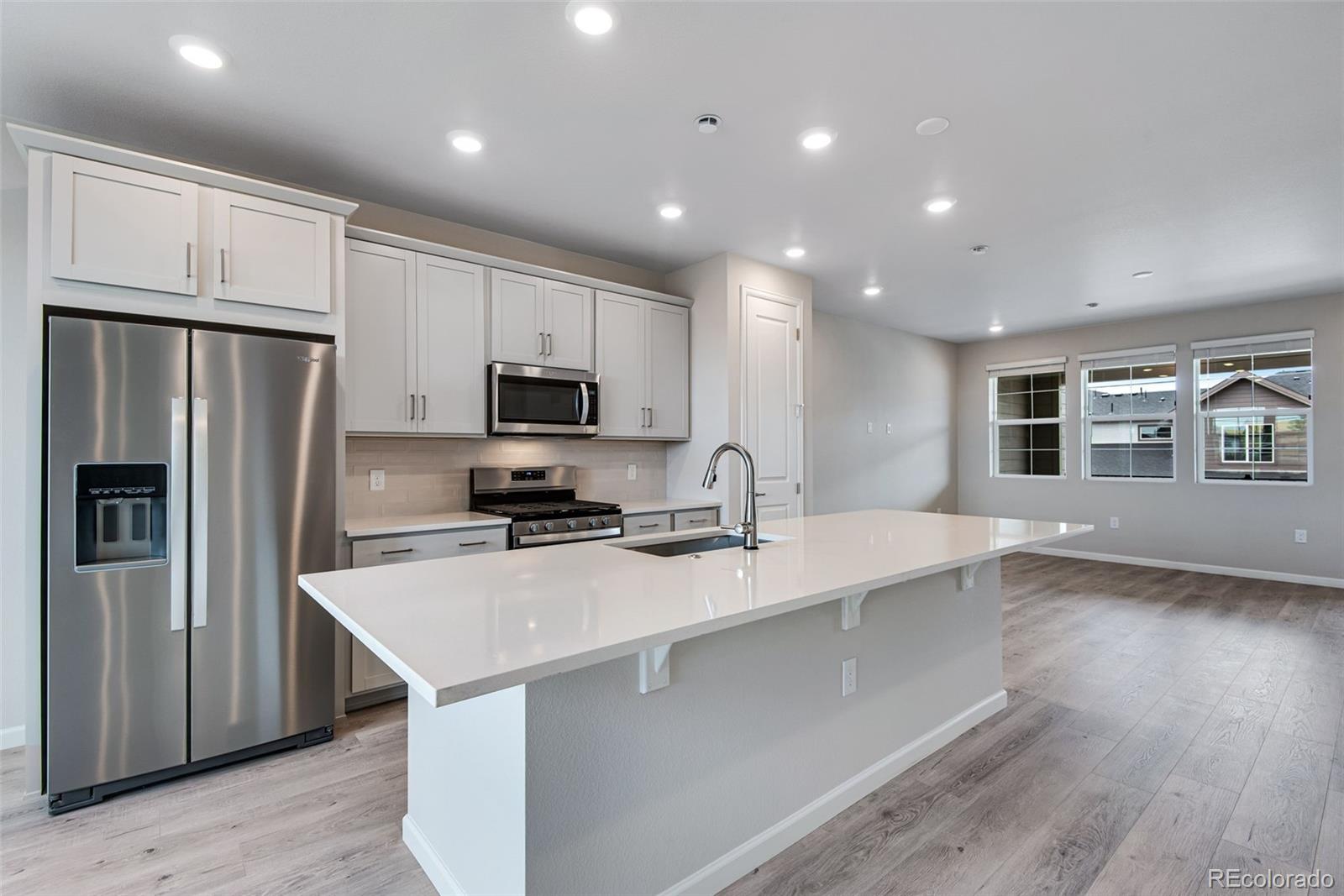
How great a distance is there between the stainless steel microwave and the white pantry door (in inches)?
43.1

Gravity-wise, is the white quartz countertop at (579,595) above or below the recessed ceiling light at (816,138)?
below

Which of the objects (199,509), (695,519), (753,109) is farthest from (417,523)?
(753,109)

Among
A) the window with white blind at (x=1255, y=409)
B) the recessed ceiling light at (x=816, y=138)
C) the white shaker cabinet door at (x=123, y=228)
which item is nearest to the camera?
the white shaker cabinet door at (x=123, y=228)

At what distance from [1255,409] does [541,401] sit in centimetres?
658

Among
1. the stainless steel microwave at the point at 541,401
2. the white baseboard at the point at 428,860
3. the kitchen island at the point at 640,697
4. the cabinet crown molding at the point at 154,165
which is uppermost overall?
the cabinet crown molding at the point at 154,165

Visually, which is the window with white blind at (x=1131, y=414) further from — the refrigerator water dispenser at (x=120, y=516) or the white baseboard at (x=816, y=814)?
the refrigerator water dispenser at (x=120, y=516)

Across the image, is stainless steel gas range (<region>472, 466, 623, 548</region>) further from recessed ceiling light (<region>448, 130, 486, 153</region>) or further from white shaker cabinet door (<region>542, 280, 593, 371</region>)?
recessed ceiling light (<region>448, 130, 486, 153</region>)

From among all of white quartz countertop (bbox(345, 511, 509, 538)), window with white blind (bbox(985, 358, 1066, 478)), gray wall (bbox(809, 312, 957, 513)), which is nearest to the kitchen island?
white quartz countertop (bbox(345, 511, 509, 538))

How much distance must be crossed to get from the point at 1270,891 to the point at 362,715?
10.8 ft

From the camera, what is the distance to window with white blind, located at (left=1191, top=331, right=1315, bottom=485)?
543cm

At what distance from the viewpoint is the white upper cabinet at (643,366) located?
3.95 meters

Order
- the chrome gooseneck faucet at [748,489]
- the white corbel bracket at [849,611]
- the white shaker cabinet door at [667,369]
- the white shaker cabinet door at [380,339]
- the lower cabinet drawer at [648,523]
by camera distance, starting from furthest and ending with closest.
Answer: the white shaker cabinet door at [667,369]
the lower cabinet drawer at [648,523]
the white shaker cabinet door at [380,339]
the white corbel bracket at [849,611]
the chrome gooseneck faucet at [748,489]

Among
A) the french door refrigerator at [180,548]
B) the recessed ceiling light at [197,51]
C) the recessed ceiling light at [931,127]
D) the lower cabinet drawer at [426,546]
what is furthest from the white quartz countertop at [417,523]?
the recessed ceiling light at [931,127]

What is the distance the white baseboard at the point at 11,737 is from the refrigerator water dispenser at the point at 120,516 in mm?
1058
